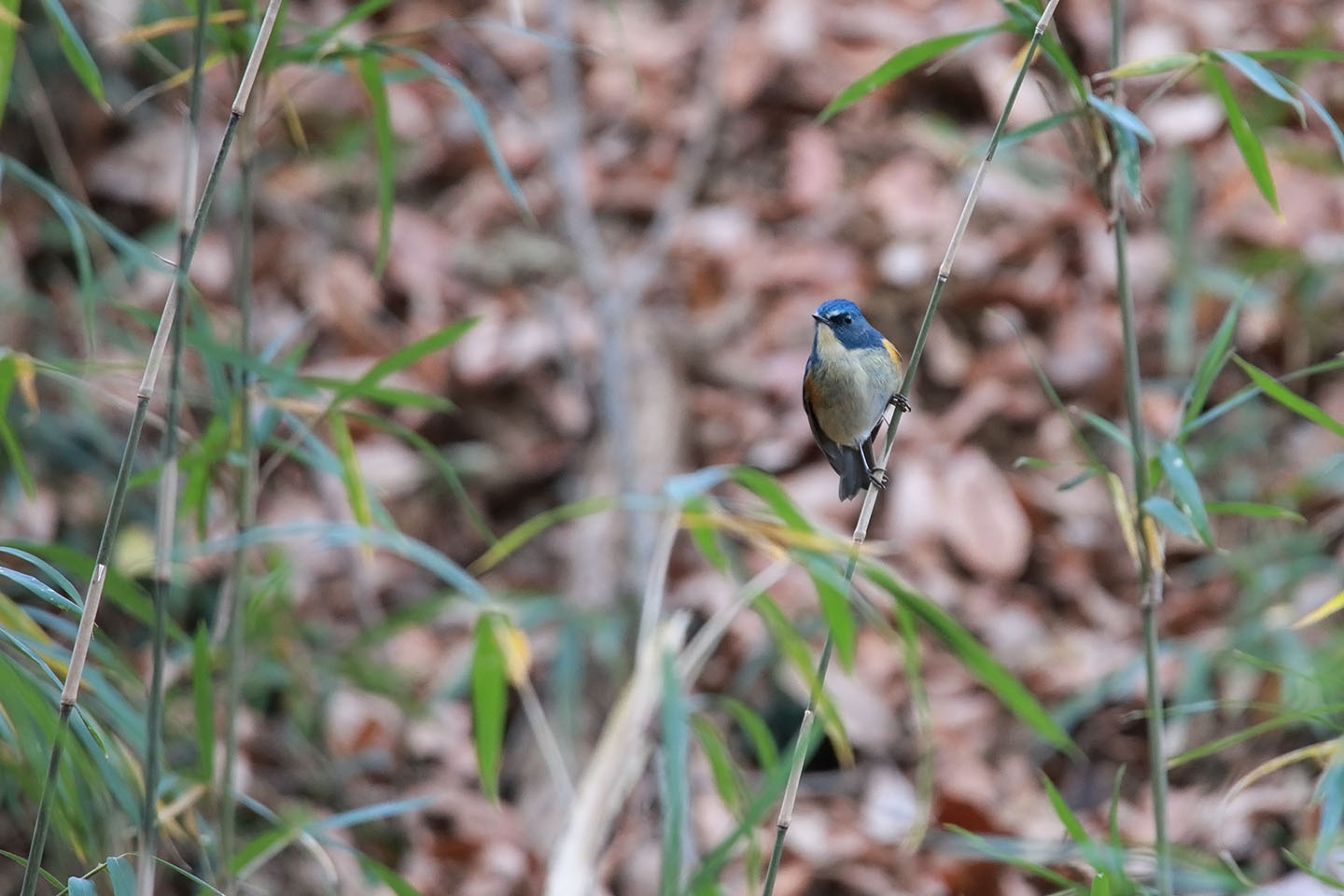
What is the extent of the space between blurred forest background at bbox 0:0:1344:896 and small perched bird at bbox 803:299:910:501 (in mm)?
235

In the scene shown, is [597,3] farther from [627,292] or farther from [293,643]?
[293,643]

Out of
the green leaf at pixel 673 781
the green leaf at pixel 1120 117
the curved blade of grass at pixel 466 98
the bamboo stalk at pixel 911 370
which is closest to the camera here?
the bamboo stalk at pixel 911 370

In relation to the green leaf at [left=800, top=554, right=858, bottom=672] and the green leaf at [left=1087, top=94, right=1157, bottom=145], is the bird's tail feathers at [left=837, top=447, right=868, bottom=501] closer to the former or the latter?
the green leaf at [left=800, top=554, right=858, bottom=672]


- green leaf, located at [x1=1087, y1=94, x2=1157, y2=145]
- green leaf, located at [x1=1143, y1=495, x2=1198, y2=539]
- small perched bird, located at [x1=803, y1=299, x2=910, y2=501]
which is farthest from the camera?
small perched bird, located at [x1=803, y1=299, x2=910, y2=501]

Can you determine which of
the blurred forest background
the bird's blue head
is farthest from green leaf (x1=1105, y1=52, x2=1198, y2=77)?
the blurred forest background

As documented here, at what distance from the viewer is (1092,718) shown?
3.54 meters

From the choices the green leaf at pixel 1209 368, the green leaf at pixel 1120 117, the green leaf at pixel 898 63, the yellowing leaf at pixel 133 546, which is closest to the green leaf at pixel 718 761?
the green leaf at pixel 1209 368

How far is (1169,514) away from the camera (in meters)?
1.51

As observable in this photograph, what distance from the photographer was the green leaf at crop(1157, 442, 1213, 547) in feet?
4.87

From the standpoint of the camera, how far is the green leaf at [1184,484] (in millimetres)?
1485

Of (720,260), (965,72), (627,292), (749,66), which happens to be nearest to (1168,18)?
(965,72)

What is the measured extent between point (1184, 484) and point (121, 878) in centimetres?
130

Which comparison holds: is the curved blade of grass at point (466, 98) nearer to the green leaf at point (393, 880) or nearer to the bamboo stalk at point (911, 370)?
the bamboo stalk at point (911, 370)

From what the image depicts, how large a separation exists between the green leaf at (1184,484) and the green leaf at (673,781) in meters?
0.72
